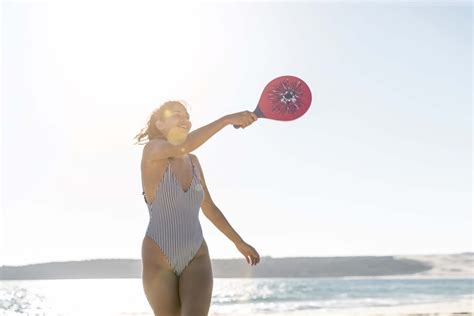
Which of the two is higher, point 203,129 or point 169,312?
point 203,129

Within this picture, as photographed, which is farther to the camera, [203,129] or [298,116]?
[298,116]

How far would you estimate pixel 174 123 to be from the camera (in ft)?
12.3

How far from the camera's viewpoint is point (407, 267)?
334 ft

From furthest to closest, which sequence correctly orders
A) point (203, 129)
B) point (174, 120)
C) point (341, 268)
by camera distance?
point (341, 268) < point (174, 120) < point (203, 129)

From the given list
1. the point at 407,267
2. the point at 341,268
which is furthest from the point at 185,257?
the point at 407,267

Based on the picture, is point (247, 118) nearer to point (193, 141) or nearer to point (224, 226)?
point (193, 141)

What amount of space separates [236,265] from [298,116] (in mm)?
96503

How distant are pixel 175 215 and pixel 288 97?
1.18 m

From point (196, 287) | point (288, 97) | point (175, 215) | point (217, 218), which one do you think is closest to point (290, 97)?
point (288, 97)

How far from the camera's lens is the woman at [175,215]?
3535mm

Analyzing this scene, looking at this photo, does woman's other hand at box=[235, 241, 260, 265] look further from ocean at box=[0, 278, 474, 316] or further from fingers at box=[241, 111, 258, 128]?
ocean at box=[0, 278, 474, 316]

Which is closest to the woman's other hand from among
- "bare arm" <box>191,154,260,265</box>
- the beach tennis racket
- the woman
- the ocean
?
"bare arm" <box>191,154,260,265</box>

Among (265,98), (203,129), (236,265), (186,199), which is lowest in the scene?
(236,265)

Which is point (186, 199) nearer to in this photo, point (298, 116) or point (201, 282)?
point (201, 282)
